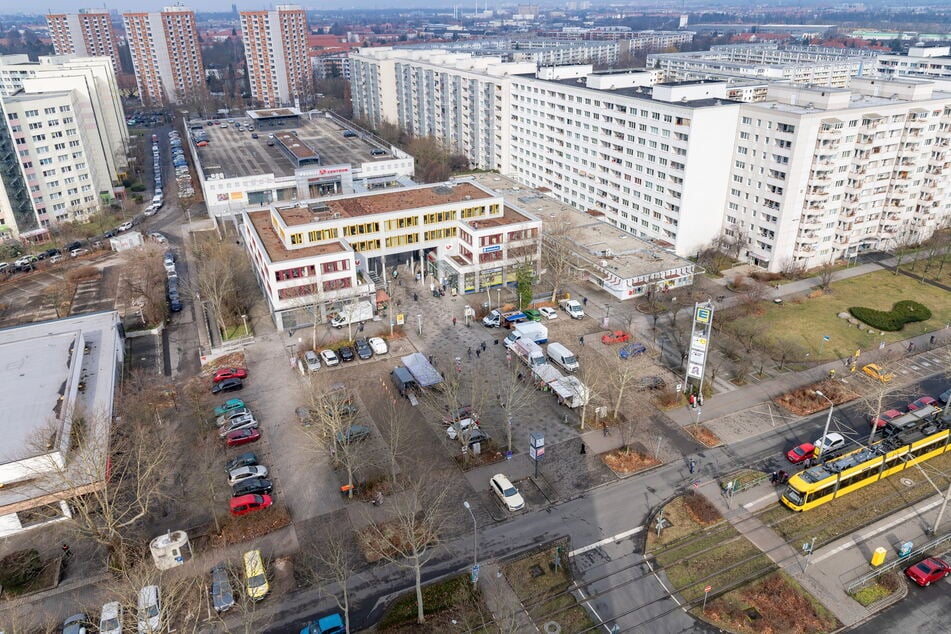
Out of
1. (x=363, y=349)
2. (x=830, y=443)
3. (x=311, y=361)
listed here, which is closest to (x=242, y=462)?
(x=311, y=361)

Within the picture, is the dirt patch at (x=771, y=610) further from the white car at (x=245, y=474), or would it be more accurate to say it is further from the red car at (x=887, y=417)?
the white car at (x=245, y=474)

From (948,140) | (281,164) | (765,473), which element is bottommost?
(765,473)

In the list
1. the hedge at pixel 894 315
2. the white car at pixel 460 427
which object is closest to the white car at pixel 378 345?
the white car at pixel 460 427

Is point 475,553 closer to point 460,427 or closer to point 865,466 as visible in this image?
point 460,427

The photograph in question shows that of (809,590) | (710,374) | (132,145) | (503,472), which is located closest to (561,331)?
(710,374)

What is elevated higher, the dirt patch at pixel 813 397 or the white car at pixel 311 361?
the white car at pixel 311 361

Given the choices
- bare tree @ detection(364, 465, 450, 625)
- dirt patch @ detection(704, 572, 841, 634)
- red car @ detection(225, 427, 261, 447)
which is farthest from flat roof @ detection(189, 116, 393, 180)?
dirt patch @ detection(704, 572, 841, 634)

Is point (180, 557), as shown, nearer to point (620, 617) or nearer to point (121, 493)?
point (121, 493)

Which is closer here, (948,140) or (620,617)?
(620,617)
